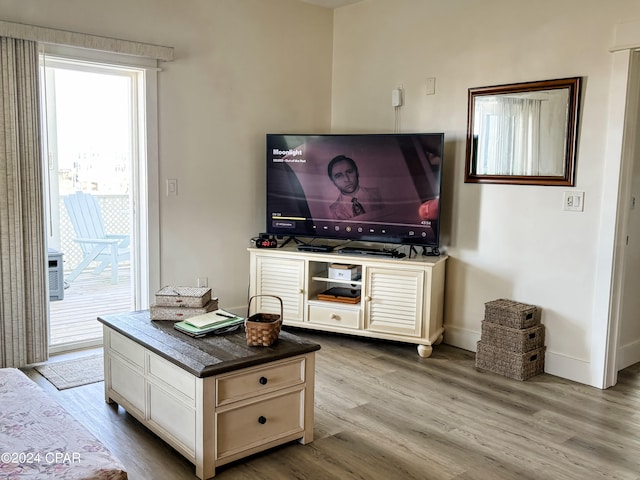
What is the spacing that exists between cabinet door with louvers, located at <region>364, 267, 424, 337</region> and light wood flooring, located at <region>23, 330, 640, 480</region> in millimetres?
276

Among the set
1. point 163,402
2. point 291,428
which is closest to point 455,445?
point 291,428

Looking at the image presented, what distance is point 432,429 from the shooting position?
2.88m

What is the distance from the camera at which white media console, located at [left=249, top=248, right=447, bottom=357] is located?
3.96 metres


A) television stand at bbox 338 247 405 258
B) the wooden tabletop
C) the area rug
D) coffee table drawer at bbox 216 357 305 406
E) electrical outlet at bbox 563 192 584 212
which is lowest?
the area rug

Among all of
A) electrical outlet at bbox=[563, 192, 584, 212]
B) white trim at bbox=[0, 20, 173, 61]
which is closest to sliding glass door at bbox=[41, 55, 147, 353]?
white trim at bbox=[0, 20, 173, 61]

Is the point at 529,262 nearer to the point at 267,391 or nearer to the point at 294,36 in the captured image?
the point at 267,391

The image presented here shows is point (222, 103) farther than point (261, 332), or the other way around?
point (222, 103)

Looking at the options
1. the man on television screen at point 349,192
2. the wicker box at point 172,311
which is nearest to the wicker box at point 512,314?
the man on television screen at point 349,192

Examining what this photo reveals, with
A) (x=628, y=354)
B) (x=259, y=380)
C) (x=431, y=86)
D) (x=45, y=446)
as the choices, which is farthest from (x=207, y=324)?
(x=628, y=354)

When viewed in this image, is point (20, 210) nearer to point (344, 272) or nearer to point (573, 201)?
point (344, 272)

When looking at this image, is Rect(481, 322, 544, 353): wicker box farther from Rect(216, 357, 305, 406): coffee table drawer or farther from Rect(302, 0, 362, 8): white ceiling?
Rect(302, 0, 362, 8): white ceiling

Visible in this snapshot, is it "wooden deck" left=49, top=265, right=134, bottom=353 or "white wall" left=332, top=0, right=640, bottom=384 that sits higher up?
"white wall" left=332, top=0, right=640, bottom=384

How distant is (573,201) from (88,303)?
360 cm

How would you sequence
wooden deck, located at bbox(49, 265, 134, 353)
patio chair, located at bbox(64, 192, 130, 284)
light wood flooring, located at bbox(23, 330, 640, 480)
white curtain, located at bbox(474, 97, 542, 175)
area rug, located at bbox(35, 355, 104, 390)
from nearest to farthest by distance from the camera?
light wood flooring, located at bbox(23, 330, 640, 480) < area rug, located at bbox(35, 355, 104, 390) < white curtain, located at bbox(474, 97, 542, 175) < patio chair, located at bbox(64, 192, 130, 284) < wooden deck, located at bbox(49, 265, 134, 353)
